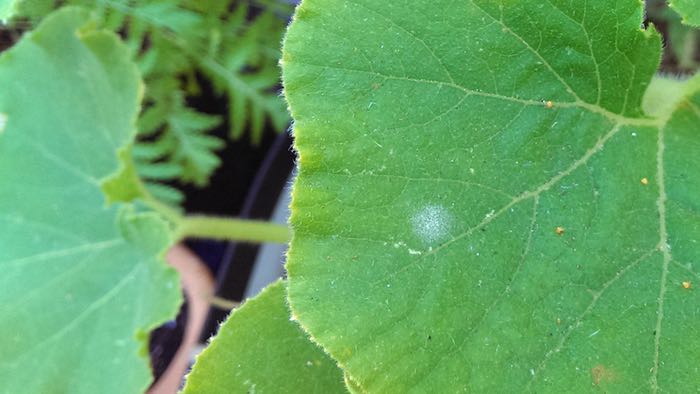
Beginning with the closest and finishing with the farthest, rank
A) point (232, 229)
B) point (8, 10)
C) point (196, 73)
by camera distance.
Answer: point (8, 10)
point (232, 229)
point (196, 73)

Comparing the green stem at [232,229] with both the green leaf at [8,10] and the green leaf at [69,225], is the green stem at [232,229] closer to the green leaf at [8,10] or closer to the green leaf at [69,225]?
the green leaf at [69,225]

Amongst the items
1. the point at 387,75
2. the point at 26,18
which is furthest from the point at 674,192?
the point at 26,18

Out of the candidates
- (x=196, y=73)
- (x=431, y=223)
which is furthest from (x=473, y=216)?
(x=196, y=73)

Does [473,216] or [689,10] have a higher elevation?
[689,10]

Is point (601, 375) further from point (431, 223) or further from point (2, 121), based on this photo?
point (2, 121)

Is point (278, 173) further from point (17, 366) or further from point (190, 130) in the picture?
point (17, 366)

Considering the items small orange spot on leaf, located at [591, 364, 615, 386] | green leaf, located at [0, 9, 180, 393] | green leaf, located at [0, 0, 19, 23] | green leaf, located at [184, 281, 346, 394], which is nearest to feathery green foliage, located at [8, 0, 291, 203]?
green leaf, located at [0, 9, 180, 393]
